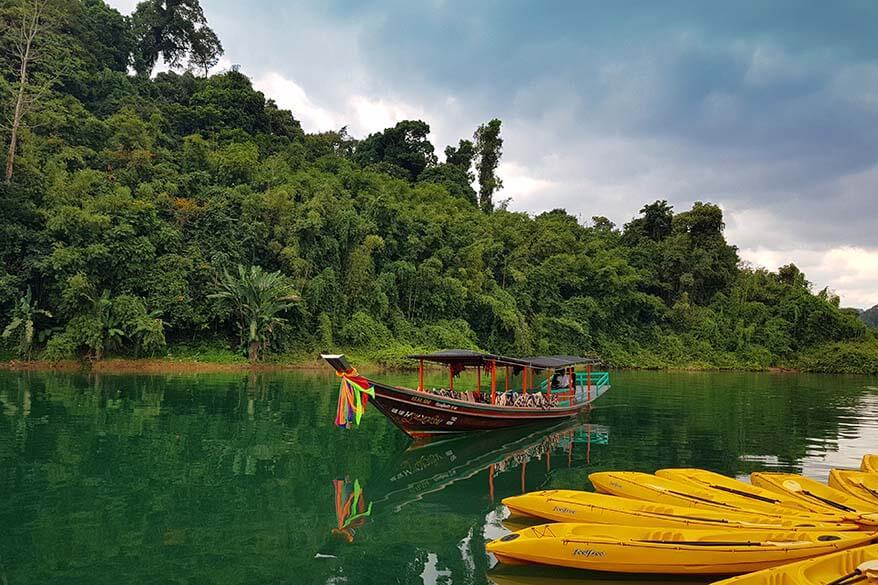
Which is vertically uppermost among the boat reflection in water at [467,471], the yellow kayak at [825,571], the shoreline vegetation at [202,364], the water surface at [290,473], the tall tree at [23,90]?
the tall tree at [23,90]

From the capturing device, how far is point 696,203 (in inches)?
2127

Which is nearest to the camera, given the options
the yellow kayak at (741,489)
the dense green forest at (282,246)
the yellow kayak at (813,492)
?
the yellow kayak at (741,489)

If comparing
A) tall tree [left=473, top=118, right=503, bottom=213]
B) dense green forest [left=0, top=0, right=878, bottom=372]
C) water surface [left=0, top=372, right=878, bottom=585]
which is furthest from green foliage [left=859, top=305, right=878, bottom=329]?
water surface [left=0, top=372, right=878, bottom=585]

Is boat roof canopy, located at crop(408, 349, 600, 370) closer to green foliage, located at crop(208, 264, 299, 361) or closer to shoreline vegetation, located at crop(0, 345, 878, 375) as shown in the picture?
shoreline vegetation, located at crop(0, 345, 878, 375)

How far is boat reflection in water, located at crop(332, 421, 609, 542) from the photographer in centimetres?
906

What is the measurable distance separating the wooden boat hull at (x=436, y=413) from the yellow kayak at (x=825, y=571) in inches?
337

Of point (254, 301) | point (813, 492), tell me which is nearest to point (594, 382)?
point (813, 492)

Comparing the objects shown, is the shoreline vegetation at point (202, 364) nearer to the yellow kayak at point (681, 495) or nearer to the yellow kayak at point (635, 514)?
the yellow kayak at point (681, 495)

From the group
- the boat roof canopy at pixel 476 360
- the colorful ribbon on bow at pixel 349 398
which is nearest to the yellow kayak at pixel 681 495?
the colorful ribbon on bow at pixel 349 398

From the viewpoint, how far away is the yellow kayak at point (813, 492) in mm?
7887

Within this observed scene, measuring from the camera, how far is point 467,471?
11.6 meters

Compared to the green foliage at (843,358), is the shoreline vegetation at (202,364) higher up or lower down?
lower down

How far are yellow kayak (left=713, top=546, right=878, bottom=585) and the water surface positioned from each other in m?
1.68

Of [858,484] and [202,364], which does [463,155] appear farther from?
[858,484]
